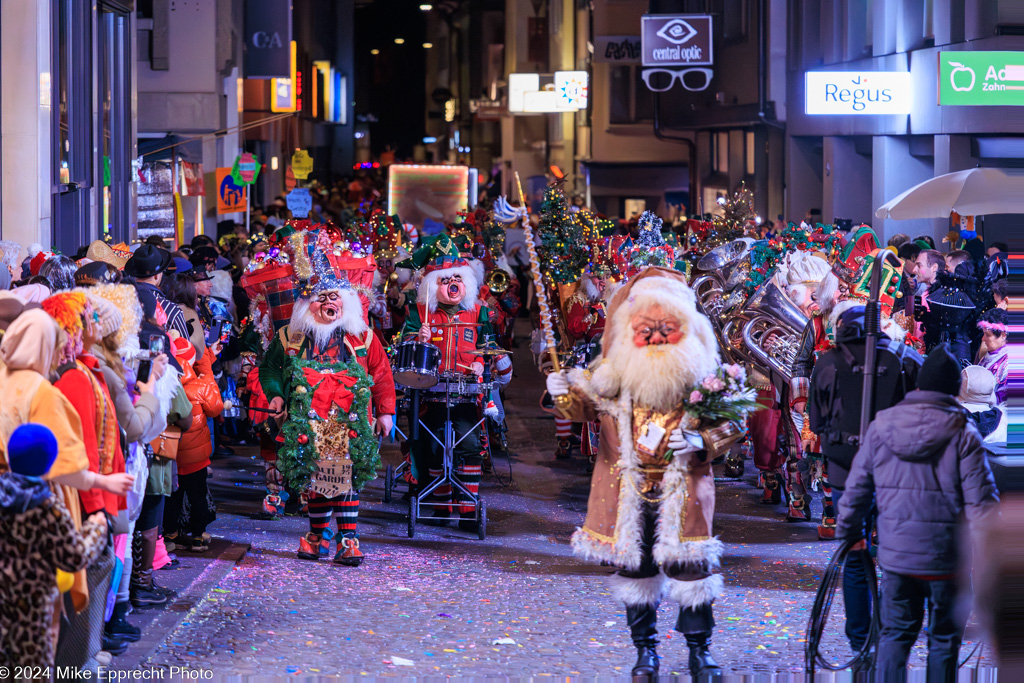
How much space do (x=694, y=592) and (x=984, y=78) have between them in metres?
11.4

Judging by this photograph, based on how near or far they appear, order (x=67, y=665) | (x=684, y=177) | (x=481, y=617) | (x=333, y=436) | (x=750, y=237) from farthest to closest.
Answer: (x=684, y=177) < (x=750, y=237) < (x=333, y=436) < (x=481, y=617) < (x=67, y=665)

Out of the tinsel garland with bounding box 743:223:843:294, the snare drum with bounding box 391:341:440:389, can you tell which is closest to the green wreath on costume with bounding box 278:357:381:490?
the snare drum with bounding box 391:341:440:389

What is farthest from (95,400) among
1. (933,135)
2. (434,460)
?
(933,135)

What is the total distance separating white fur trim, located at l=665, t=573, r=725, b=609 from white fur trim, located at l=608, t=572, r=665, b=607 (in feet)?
0.25

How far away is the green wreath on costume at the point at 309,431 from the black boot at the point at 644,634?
2.73 metres

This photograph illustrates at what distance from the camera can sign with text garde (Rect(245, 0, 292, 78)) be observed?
29766 millimetres

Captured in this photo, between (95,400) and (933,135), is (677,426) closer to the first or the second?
(95,400)

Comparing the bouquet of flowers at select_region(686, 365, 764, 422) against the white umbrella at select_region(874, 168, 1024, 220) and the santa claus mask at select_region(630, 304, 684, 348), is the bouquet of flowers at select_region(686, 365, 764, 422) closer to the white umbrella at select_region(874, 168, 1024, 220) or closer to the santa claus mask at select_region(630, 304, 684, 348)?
the santa claus mask at select_region(630, 304, 684, 348)

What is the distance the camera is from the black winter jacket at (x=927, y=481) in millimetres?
5559

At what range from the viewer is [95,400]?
5.56 meters

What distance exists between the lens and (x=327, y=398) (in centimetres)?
851

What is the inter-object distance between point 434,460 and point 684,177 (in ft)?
95.7

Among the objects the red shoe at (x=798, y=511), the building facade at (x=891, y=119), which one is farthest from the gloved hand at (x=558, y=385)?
the building facade at (x=891, y=119)

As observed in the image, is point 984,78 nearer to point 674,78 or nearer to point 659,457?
point 659,457
